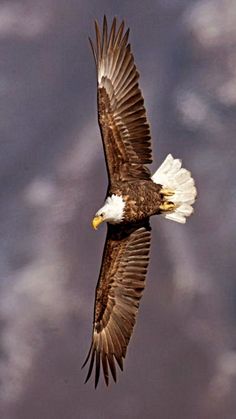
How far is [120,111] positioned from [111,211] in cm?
166

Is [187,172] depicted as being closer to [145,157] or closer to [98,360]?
[145,157]

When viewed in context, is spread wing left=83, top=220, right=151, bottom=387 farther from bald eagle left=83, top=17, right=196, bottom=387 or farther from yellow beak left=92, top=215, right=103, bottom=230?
yellow beak left=92, top=215, right=103, bottom=230

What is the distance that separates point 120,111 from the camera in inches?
659

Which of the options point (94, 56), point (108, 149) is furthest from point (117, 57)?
point (108, 149)

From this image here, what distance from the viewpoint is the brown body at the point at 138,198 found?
1596cm

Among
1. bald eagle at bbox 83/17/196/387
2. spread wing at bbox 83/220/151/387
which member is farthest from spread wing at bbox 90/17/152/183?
spread wing at bbox 83/220/151/387

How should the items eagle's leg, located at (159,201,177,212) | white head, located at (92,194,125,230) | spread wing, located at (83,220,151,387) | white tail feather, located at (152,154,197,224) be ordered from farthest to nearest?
spread wing, located at (83,220,151,387) < white tail feather, located at (152,154,197,224) < eagle's leg, located at (159,201,177,212) < white head, located at (92,194,125,230)

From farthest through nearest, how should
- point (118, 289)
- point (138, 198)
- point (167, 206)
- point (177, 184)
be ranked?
point (118, 289) → point (177, 184) → point (167, 206) → point (138, 198)

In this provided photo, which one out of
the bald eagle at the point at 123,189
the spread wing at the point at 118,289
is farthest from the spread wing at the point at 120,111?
the spread wing at the point at 118,289

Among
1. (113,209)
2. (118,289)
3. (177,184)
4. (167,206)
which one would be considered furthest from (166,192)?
(118,289)

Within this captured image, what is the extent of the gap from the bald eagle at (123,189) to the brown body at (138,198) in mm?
14

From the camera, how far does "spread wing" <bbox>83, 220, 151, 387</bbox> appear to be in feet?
55.2

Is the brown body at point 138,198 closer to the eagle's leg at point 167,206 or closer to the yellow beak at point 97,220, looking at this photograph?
the eagle's leg at point 167,206

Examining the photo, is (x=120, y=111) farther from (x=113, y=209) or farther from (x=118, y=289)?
(x=118, y=289)
